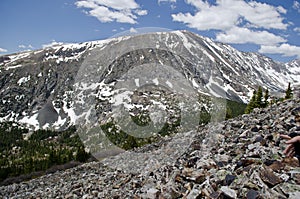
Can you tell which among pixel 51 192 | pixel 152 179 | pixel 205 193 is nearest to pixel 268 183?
pixel 205 193

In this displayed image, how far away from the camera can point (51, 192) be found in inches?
1145

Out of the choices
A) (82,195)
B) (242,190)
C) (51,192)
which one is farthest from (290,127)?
(51,192)

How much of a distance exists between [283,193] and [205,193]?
2698 millimetres

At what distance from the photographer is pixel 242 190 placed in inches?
364

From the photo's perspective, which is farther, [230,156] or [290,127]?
[290,127]

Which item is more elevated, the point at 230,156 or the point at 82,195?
the point at 230,156

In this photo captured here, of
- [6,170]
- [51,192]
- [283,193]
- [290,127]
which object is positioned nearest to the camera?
[283,193]

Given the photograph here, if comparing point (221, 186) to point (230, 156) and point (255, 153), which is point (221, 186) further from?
point (230, 156)

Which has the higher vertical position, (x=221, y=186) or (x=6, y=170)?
(x=221, y=186)

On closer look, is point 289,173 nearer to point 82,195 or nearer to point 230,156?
point 230,156

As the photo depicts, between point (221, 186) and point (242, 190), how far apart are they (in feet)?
4.17

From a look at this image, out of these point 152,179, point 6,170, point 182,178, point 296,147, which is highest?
point 296,147

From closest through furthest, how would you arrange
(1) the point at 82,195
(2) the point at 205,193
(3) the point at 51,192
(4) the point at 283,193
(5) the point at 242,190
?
(4) the point at 283,193 → (5) the point at 242,190 → (2) the point at 205,193 → (1) the point at 82,195 → (3) the point at 51,192

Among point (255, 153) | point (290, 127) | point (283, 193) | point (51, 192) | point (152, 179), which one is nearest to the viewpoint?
point (283, 193)
